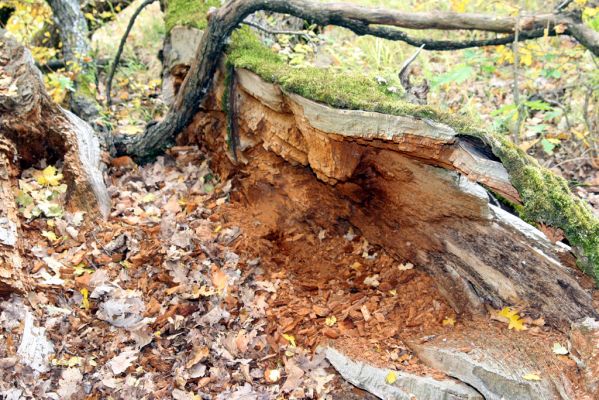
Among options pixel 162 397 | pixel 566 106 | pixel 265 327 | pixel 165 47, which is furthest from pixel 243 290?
pixel 566 106

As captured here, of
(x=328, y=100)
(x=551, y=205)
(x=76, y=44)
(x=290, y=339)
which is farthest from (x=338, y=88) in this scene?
(x=76, y=44)

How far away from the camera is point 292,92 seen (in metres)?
3.93

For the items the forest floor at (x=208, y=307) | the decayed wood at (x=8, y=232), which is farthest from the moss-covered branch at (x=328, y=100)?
the decayed wood at (x=8, y=232)

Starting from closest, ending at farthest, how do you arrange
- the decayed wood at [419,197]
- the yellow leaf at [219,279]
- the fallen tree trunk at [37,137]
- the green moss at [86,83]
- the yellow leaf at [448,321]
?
the decayed wood at [419,197]
the yellow leaf at [448,321]
the yellow leaf at [219,279]
the fallen tree trunk at [37,137]
the green moss at [86,83]

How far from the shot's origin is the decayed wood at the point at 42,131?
180 inches

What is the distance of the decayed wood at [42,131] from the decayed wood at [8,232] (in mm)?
213

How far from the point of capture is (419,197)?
3.80 meters

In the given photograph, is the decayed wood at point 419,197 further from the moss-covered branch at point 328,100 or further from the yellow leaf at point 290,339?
the yellow leaf at point 290,339

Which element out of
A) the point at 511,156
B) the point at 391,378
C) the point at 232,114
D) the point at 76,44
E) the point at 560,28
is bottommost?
the point at 391,378

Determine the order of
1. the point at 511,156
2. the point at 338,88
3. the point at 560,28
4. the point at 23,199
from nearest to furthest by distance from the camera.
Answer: the point at 511,156 → the point at 338,88 → the point at 23,199 → the point at 560,28

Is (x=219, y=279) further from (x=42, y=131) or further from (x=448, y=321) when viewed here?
(x=42, y=131)

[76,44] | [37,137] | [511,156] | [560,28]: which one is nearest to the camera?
[511,156]

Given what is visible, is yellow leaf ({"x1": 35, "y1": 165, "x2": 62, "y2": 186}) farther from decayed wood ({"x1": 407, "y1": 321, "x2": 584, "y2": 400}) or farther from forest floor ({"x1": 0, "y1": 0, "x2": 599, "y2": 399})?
decayed wood ({"x1": 407, "y1": 321, "x2": 584, "y2": 400})

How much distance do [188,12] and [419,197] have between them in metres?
3.25
